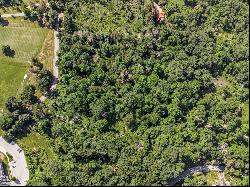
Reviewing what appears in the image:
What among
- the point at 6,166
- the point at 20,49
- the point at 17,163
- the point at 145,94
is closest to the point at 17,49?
the point at 20,49

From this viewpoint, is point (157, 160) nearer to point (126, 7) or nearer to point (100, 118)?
point (100, 118)

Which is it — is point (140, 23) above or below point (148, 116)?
above

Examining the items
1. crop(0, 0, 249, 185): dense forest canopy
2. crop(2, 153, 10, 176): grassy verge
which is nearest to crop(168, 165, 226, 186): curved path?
crop(0, 0, 249, 185): dense forest canopy

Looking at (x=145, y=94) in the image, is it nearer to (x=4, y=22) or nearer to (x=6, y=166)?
(x=6, y=166)

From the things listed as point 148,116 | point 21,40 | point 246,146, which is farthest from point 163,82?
point 21,40

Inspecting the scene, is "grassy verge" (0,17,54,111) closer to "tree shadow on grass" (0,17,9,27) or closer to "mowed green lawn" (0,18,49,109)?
"mowed green lawn" (0,18,49,109)

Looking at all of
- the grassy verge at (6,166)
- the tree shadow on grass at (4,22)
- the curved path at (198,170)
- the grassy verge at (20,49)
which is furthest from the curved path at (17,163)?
the tree shadow on grass at (4,22)

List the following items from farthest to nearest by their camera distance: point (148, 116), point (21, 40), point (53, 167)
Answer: point (21, 40), point (148, 116), point (53, 167)

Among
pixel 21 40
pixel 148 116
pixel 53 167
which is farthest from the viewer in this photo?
pixel 21 40

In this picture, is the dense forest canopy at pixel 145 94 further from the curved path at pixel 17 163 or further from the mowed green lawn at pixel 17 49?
the mowed green lawn at pixel 17 49
